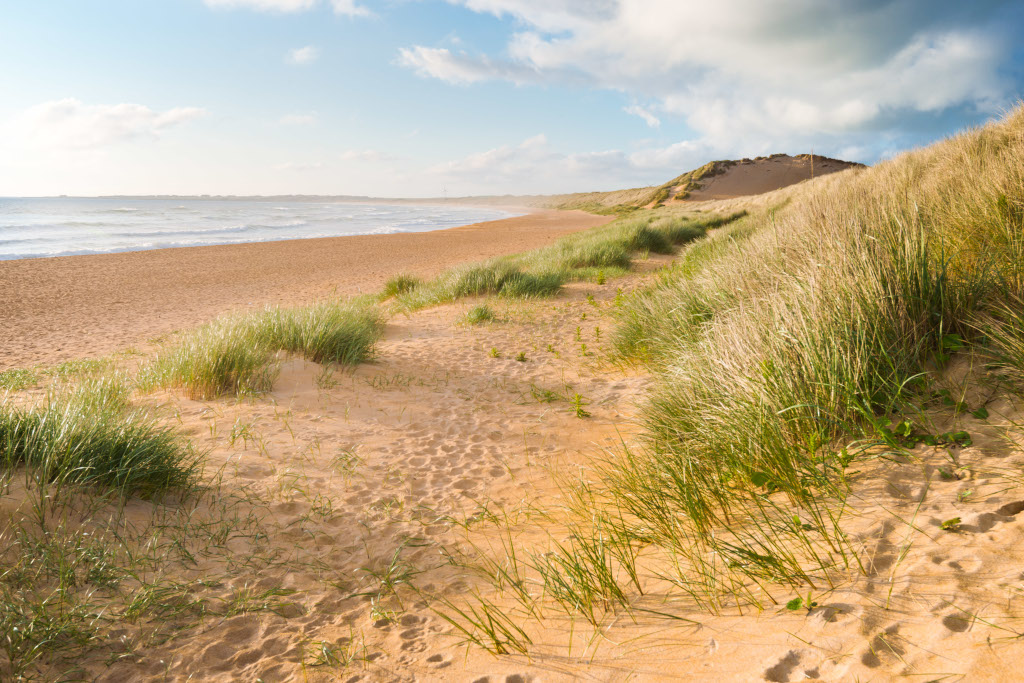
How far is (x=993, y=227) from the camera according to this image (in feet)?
13.0

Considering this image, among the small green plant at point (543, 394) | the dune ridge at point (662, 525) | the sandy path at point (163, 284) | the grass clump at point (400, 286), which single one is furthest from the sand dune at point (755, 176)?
the dune ridge at point (662, 525)

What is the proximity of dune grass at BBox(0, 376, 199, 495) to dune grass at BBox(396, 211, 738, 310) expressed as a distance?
685cm

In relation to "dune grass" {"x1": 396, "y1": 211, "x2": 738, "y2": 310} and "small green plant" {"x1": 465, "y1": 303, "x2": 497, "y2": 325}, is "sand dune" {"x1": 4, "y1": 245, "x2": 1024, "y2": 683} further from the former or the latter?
"dune grass" {"x1": 396, "y1": 211, "x2": 738, "y2": 310}

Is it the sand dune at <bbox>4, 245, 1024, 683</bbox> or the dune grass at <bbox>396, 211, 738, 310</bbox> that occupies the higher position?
the dune grass at <bbox>396, 211, 738, 310</bbox>

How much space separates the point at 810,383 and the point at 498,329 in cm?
564

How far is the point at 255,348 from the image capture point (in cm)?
578

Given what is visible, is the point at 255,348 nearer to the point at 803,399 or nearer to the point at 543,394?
the point at 543,394

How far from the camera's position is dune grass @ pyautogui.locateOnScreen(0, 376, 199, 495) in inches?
112

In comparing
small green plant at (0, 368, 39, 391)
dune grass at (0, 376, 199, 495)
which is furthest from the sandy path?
dune grass at (0, 376, 199, 495)

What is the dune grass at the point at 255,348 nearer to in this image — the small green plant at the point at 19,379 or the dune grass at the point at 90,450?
the small green plant at the point at 19,379

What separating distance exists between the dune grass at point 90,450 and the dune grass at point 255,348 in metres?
1.80

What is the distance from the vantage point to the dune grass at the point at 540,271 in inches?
401

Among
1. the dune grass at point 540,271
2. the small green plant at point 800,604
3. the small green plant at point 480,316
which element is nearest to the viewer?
the small green plant at point 800,604

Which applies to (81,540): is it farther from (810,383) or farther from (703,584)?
(810,383)
